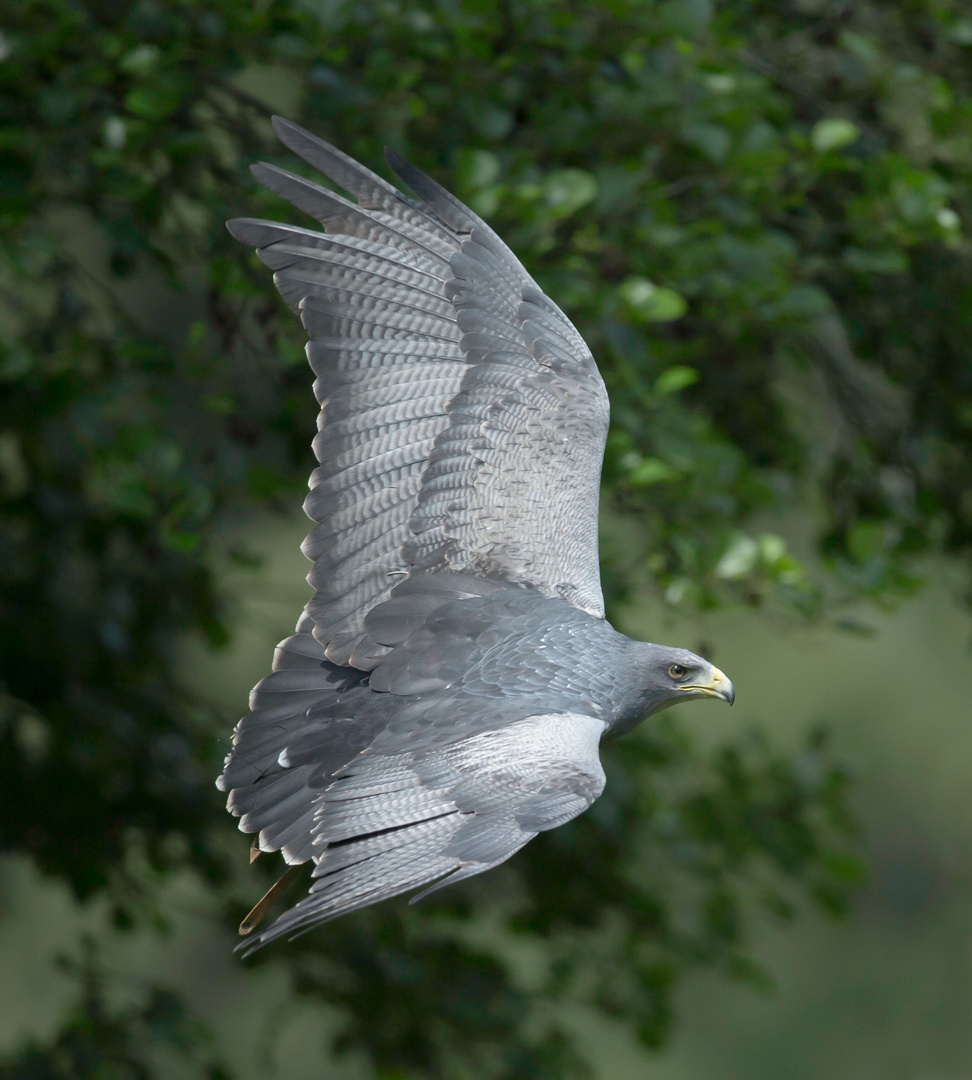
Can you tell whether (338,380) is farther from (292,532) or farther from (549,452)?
(292,532)

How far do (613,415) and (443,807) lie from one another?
1.62 meters

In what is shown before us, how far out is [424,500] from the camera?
395cm

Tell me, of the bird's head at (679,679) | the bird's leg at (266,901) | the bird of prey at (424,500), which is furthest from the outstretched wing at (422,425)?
the bird's leg at (266,901)

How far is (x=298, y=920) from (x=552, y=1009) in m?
3.94

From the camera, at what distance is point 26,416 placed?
496 centimetres

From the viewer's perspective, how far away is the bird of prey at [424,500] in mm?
3684

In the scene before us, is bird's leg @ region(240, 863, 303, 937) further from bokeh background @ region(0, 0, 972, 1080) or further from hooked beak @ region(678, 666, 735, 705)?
hooked beak @ region(678, 666, 735, 705)

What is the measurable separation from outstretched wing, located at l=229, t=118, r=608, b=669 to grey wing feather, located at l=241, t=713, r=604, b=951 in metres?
0.66

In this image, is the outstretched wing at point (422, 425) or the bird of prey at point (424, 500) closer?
the bird of prey at point (424, 500)

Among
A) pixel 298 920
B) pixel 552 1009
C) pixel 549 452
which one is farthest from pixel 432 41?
pixel 552 1009

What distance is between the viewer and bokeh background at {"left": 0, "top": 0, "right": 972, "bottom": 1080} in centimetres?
433

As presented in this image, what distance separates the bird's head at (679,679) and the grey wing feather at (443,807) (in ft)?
1.38

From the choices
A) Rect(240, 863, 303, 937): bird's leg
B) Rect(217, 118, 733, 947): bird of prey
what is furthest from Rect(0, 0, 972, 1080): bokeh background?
Rect(240, 863, 303, 937): bird's leg

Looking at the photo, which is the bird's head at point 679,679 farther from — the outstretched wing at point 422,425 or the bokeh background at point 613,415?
the bokeh background at point 613,415
